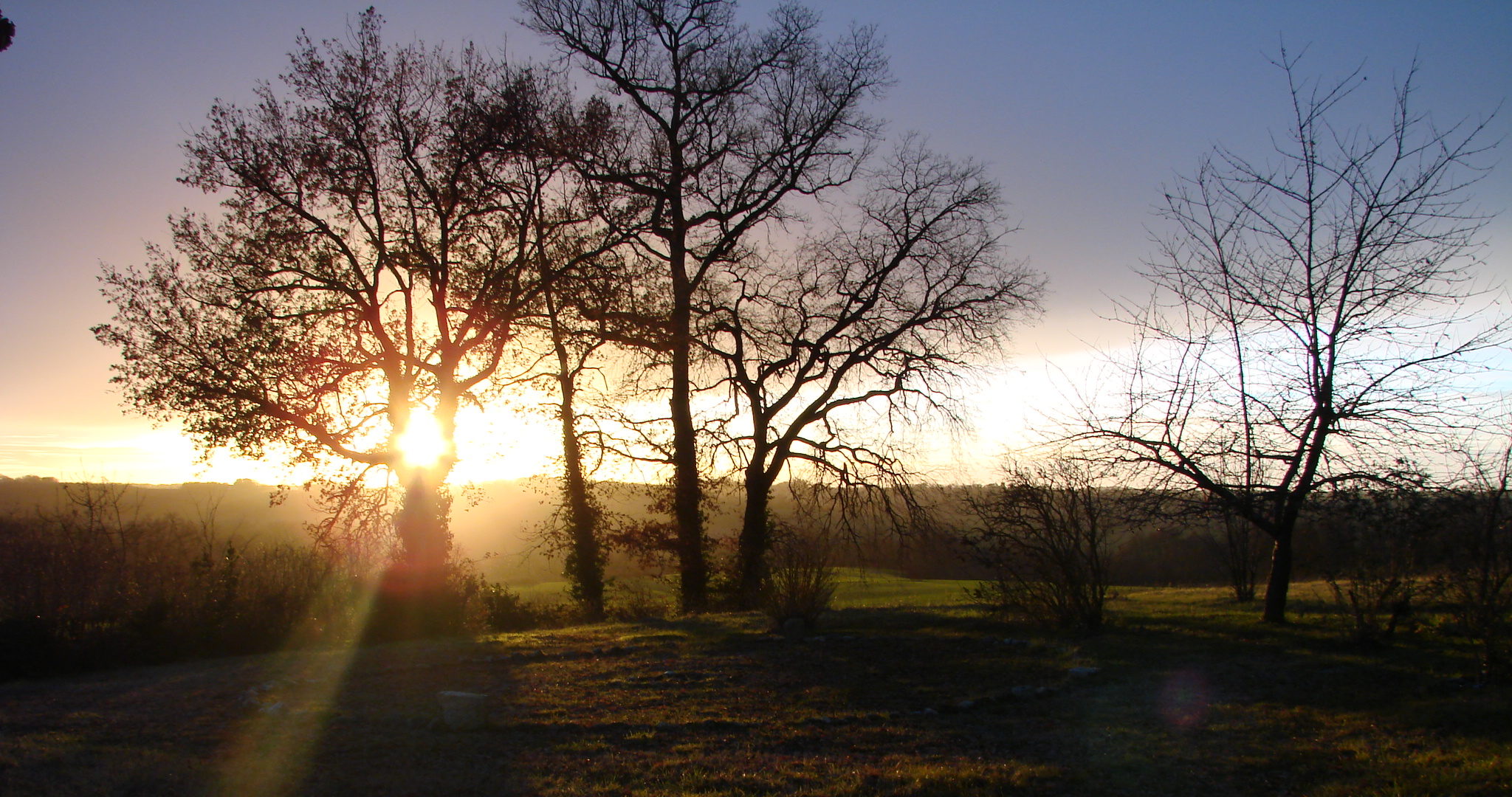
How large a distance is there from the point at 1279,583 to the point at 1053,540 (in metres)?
2.82

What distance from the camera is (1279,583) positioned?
34.8 feet

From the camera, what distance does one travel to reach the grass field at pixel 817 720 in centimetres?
558

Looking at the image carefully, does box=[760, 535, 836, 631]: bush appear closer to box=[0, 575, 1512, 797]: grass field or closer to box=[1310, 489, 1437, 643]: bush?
box=[0, 575, 1512, 797]: grass field

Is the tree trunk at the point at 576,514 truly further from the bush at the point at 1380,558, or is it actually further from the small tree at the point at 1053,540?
the bush at the point at 1380,558

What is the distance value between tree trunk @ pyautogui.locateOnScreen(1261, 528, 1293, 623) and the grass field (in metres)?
0.33

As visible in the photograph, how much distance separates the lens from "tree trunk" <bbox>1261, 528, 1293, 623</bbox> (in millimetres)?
10492

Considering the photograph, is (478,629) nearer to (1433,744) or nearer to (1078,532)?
(1078,532)

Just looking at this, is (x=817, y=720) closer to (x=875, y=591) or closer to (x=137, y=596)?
(x=137, y=596)

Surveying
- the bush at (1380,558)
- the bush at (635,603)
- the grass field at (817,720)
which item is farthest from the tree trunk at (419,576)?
the bush at (1380,558)

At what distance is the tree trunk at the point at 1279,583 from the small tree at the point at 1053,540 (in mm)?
1939

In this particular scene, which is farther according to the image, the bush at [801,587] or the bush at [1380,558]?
the bush at [801,587]

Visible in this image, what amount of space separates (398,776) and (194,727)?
241 cm

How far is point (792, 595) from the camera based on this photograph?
1199cm

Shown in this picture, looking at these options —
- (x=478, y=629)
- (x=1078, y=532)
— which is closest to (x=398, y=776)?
(x=1078, y=532)
